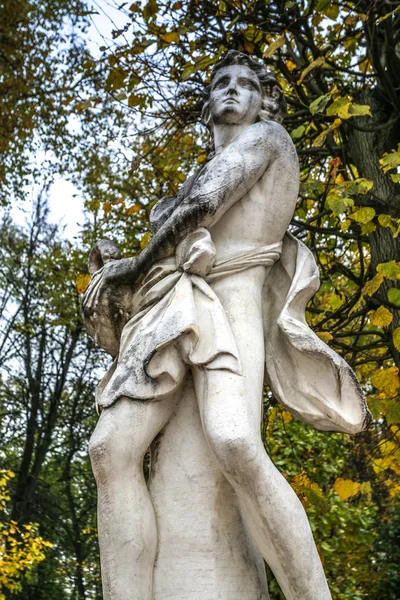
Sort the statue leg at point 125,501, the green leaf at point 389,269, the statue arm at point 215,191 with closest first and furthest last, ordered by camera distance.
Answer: the statue leg at point 125,501
the statue arm at point 215,191
the green leaf at point 389,269

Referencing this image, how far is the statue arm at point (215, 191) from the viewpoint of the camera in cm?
431

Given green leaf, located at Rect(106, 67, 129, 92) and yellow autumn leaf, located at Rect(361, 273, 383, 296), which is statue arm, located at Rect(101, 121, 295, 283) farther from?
green leaf, located at Rect(106, 67, 129, 92)

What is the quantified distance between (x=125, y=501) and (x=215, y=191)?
145cm

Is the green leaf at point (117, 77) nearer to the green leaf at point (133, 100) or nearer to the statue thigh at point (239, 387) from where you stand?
the green leaf at point (133, 100)

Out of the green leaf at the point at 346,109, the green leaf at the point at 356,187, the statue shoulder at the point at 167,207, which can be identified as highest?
the green leaf at the point at 346,109

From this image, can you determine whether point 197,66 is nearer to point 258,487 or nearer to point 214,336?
point 214,336

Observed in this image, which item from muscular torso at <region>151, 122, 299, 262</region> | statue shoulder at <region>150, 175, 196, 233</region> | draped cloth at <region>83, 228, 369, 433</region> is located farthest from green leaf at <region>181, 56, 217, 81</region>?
draped cloth at <region>83, 228, 369, 433</region>

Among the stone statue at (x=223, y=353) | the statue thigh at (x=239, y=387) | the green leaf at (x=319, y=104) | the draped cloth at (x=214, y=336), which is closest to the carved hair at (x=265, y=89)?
the stone statue at (x=223, y=353)

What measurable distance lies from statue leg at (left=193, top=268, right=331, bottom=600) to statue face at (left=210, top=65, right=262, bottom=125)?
145 cm

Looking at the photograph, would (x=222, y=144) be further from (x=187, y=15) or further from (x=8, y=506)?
(x=8, y=506)

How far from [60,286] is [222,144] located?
1435 centimetres

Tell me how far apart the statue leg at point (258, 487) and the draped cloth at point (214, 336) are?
0.13 meters

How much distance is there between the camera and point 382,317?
7.08 meters

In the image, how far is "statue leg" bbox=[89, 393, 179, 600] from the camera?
3781 millimetres
